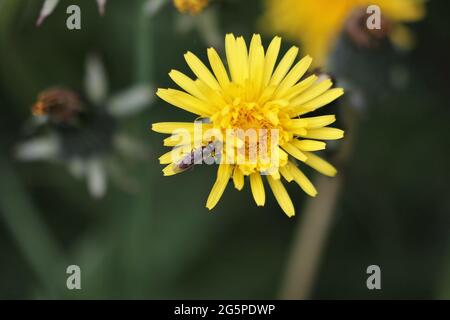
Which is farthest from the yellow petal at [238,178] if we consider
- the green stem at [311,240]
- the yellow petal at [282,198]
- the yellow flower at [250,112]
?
the green stem at [311,240]

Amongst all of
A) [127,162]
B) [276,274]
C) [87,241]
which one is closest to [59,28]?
[127,162]

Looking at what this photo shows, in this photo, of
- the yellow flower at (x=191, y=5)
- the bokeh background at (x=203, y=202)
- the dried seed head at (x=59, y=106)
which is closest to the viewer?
the yellow flower at (x=191, y=5)

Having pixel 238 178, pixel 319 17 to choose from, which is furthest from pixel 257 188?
pixel 319 17

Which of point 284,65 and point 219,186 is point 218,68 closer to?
point 284,65

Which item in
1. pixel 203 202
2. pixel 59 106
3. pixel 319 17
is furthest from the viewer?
pixel 203 202

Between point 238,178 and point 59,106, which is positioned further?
point 59,106

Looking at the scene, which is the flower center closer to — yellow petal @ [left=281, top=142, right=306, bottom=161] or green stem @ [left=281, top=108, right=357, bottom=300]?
yellow petal @ [left=281, top=142, right=306, bottom=161]

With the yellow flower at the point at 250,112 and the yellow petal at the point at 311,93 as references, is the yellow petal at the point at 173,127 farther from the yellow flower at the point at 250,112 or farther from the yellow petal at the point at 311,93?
the yellow petal at the point at 311,93
